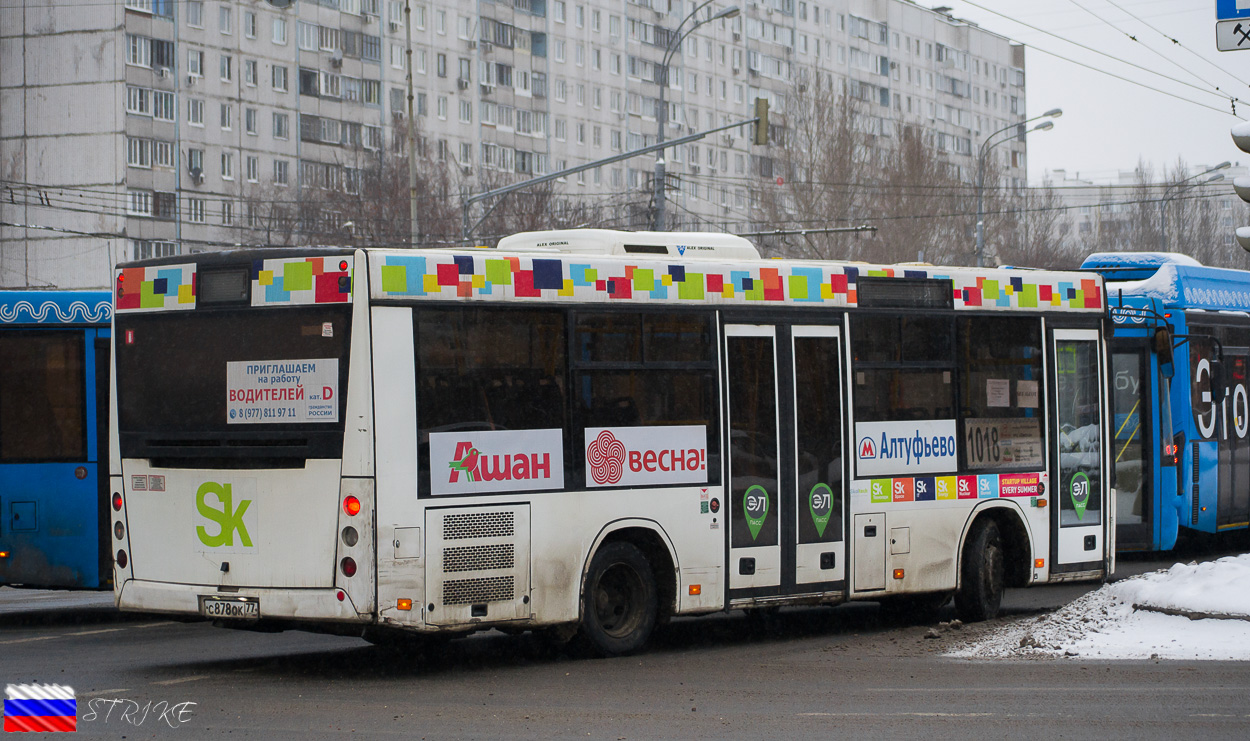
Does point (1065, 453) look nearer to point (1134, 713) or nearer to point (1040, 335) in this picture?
point (1040, 335)

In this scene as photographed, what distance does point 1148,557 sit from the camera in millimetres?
20031

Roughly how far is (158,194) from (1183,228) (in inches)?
2168

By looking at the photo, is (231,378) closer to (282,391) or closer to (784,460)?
(282,391)

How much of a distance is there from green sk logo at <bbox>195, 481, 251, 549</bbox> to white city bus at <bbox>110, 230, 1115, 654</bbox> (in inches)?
0.7

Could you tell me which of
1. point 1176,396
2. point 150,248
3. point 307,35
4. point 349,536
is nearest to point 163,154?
point 150,248

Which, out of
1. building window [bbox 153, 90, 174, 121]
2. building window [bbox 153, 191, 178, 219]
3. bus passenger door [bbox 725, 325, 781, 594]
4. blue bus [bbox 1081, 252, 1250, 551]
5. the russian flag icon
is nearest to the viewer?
the russian flag icon

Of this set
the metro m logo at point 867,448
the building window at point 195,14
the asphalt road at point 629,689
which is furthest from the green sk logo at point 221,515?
the building window at point 195,14

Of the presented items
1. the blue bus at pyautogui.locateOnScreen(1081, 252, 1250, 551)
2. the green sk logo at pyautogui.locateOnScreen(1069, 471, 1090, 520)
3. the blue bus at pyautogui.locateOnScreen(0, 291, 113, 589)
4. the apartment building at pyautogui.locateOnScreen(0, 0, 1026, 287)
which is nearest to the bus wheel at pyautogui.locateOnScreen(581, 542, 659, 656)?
the green sk logo at pyautogui.locateOnScreen(1069, 471, 1090, 520)

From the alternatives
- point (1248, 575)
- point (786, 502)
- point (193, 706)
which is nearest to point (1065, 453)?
point (1248, 575)

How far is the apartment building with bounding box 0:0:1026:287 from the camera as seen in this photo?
67.6 metres

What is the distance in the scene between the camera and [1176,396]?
60.6 ft

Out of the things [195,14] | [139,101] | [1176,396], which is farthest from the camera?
[195,14]

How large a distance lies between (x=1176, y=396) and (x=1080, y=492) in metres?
4.88

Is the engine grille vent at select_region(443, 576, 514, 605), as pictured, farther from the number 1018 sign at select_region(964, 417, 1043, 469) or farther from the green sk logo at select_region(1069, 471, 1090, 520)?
the green sk logo at select_region(1069, 471, 1090, 520)
